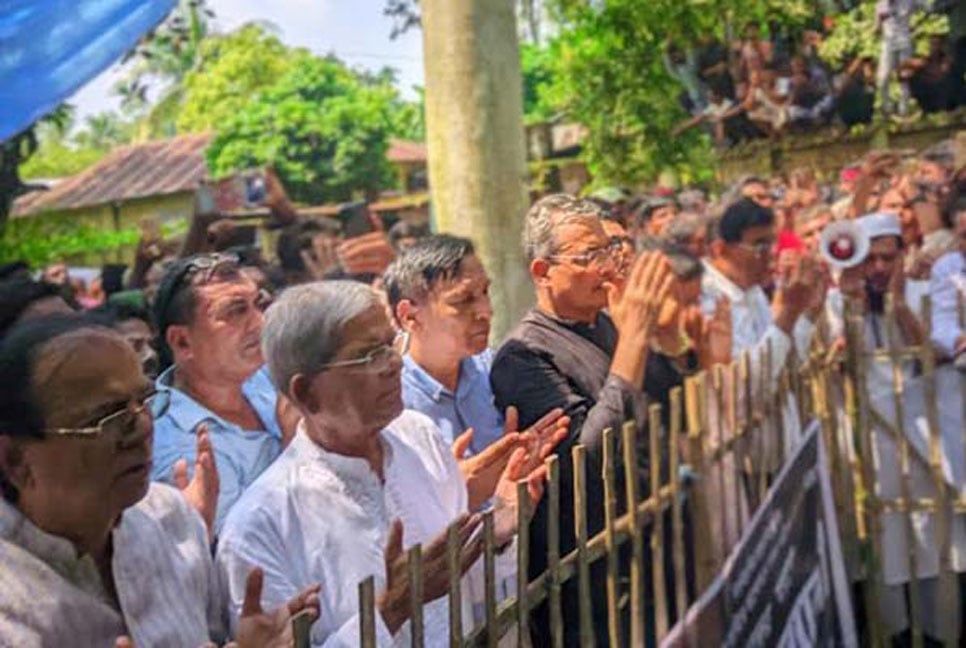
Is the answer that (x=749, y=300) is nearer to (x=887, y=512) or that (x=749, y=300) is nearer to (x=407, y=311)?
(x=887, y=512)

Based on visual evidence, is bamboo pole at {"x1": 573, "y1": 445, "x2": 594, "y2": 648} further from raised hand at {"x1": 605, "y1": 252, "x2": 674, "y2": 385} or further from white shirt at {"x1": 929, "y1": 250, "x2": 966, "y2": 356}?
white shirt at {"x1": 929, "y1": 250, "x2": 966, "y2": 356}

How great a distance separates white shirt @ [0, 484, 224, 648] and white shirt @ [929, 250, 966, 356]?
11.5 ft

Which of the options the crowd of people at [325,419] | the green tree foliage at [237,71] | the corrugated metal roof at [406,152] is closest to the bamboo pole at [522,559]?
the crowd of people at [325,419]

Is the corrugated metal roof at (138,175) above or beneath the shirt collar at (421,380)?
above

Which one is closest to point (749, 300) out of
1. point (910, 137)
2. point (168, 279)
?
point (168, 279)

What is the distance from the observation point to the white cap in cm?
547

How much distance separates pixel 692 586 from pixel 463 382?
0.86 metres

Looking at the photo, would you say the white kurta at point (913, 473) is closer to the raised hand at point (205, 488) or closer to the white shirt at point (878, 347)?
the white shirt at point (878, 347)

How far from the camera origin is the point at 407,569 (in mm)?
2236

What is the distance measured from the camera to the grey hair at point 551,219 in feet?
11.4

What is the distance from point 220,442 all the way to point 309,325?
A: 732mm

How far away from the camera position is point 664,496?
3568 millimetres

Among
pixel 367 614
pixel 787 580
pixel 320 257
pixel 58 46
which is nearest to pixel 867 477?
pixel 787 580

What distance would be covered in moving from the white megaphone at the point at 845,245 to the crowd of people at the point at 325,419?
0.25 metres
